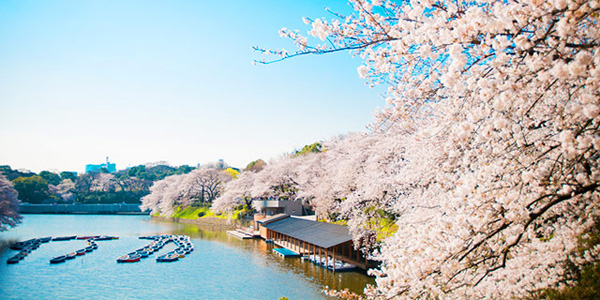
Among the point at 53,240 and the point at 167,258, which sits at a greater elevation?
the point at 53,240

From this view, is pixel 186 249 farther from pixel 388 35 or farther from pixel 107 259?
pixel 388 35

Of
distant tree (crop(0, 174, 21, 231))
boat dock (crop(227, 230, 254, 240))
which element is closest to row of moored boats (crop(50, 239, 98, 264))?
distant tree (crop(0, 174, 21, 231))

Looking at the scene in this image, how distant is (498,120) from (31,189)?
247 ft

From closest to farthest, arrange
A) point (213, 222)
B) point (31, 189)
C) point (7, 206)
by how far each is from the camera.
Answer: point (7, 206), point (213, 222), point (31, 189)

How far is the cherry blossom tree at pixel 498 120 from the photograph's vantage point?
275cm

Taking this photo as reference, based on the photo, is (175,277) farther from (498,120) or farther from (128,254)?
(498,120)

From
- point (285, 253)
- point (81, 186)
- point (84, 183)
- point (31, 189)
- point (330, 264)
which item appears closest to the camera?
point (330, 264)

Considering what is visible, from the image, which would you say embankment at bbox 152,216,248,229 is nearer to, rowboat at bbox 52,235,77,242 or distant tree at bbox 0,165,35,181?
rowboat at bbox 52,235,77,242

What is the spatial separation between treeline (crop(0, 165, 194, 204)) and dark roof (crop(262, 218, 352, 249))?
5336 cm

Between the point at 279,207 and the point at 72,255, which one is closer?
the point at 72,255

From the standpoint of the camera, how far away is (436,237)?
3.77 m

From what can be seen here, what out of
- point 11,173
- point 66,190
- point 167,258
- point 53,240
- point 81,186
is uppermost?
point 11,173

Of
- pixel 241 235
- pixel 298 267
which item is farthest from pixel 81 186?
pixel 298 267

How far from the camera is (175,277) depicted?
18.3m
